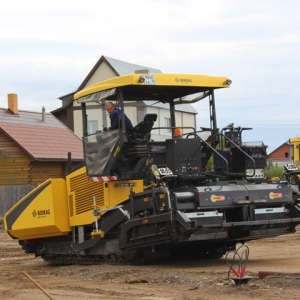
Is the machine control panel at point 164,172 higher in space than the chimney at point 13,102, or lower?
lower

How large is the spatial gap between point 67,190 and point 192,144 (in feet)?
9.49

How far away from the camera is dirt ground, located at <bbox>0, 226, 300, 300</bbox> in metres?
9.53

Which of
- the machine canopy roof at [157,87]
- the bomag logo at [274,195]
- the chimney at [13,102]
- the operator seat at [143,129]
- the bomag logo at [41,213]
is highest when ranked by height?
the chimney at [13,102]

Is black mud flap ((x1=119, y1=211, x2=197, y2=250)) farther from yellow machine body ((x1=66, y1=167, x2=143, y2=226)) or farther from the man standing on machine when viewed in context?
the man standing on machine

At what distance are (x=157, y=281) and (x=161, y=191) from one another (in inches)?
67.7

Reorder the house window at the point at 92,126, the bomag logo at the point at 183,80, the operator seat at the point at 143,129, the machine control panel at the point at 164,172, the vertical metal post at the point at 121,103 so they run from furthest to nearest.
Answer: the house window at the point at 92,126 < the bomag logo at the point at 183,80 < the operator seat at the point at 143,129 < the vertical metal post at the point at 121,103 < the machine control panel at the point at 164,172

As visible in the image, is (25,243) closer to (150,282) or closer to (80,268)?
(80,268)

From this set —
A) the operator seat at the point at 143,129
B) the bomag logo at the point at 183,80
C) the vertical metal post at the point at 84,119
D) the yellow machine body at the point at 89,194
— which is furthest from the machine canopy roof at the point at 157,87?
the yellow machine body at the point at 89,194

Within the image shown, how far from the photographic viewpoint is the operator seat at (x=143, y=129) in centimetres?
1312

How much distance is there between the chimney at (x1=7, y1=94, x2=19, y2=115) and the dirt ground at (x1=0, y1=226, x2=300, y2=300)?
24.2m

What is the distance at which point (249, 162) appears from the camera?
1346 centimetres

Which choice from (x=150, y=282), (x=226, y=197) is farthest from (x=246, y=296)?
(x=226, y=197)

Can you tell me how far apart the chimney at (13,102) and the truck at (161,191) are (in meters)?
24.9

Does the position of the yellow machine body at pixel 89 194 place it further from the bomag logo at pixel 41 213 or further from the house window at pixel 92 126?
the house window at pixel 92 126
